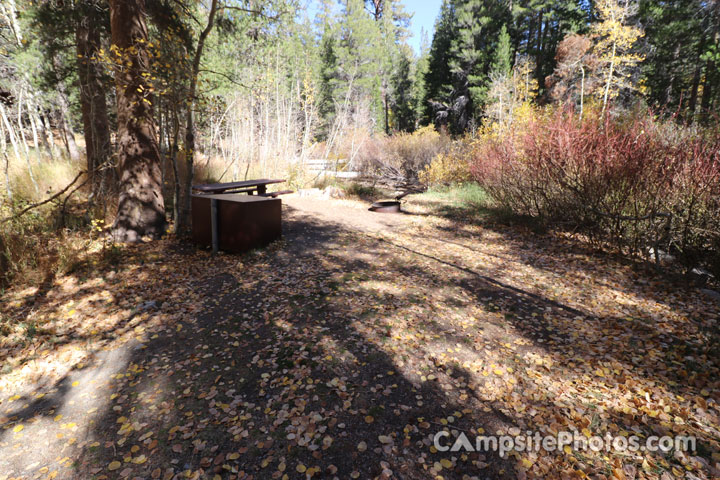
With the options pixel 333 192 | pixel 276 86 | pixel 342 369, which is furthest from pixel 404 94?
Result: pixel 342 369

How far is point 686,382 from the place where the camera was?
110 inches

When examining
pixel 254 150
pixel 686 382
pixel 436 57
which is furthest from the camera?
pixel 436 57

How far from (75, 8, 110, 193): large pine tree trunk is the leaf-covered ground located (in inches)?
115

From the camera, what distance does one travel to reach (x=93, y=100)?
272 inches

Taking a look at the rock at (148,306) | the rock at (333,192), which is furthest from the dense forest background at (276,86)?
the rock at (148,306)

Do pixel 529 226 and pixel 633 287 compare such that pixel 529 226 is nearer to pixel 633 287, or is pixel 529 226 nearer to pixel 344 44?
pixel 633 287

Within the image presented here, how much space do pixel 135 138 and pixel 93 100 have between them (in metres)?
2.47

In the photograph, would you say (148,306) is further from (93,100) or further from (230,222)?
(93,100)

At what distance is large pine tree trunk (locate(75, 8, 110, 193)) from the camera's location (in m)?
6.52

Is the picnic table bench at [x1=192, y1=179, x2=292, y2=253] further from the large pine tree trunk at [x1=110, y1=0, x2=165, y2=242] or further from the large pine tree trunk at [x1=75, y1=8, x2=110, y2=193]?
the large pine tree trunk at [x1=75, y1=8, x2=110, y2=193]

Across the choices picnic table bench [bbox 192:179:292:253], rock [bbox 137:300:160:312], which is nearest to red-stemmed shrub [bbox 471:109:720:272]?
picnic table bench [bbox 192:179:292:253]

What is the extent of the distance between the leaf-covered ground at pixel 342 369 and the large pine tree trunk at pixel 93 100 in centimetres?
293

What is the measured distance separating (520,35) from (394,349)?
113 feet

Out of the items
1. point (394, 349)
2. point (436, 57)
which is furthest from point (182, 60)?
point (436, 57)
